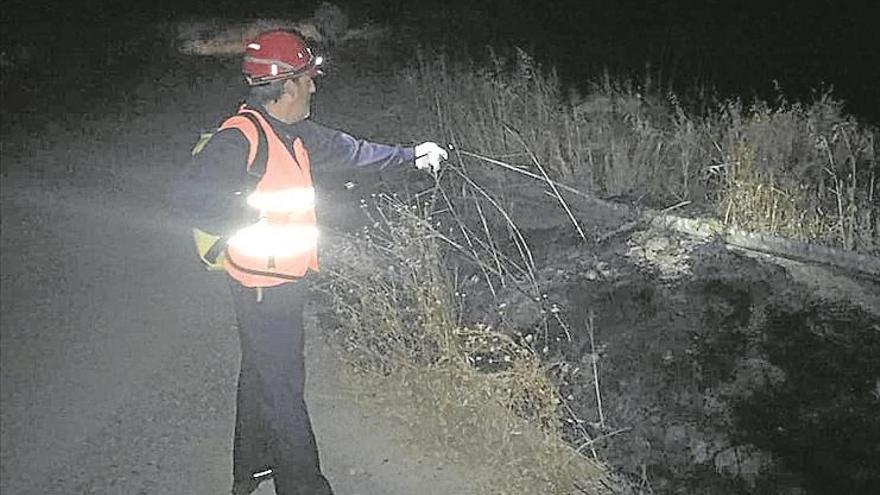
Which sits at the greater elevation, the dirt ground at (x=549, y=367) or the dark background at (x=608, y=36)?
the dark background at (x=608, y=36)

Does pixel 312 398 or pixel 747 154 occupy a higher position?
pixel 747 154

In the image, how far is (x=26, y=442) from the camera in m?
5.12

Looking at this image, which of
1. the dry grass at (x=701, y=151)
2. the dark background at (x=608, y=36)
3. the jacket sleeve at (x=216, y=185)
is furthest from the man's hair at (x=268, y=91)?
the dark background at (x=608, y=36)

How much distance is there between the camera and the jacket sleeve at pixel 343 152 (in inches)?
161

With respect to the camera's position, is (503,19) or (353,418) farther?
(503,19)

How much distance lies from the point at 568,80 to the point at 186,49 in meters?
6.38

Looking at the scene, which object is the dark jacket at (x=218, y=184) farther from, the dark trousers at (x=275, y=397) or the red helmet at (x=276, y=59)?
the dark trousers at (x=275, y=397)

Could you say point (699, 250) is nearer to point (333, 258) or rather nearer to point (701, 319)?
point (701, 319)

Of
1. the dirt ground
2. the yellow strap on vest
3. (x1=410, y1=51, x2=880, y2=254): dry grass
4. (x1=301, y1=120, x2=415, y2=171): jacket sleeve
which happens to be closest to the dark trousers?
the yellow strap on vest

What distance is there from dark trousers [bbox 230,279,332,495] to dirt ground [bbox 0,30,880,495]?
1.00 ft

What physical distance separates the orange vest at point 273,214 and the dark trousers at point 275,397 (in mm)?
87

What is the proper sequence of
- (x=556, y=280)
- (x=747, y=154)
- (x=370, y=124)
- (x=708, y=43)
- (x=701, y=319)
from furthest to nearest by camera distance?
(x=708, y=43) → (x=370, y=124) → (x=747, y=154) → (x=556, y=280) → (x=701, y=319)

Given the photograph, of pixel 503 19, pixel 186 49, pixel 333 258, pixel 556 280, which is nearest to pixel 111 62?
pixel 186 49

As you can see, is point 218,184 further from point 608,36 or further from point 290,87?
point 608,36
